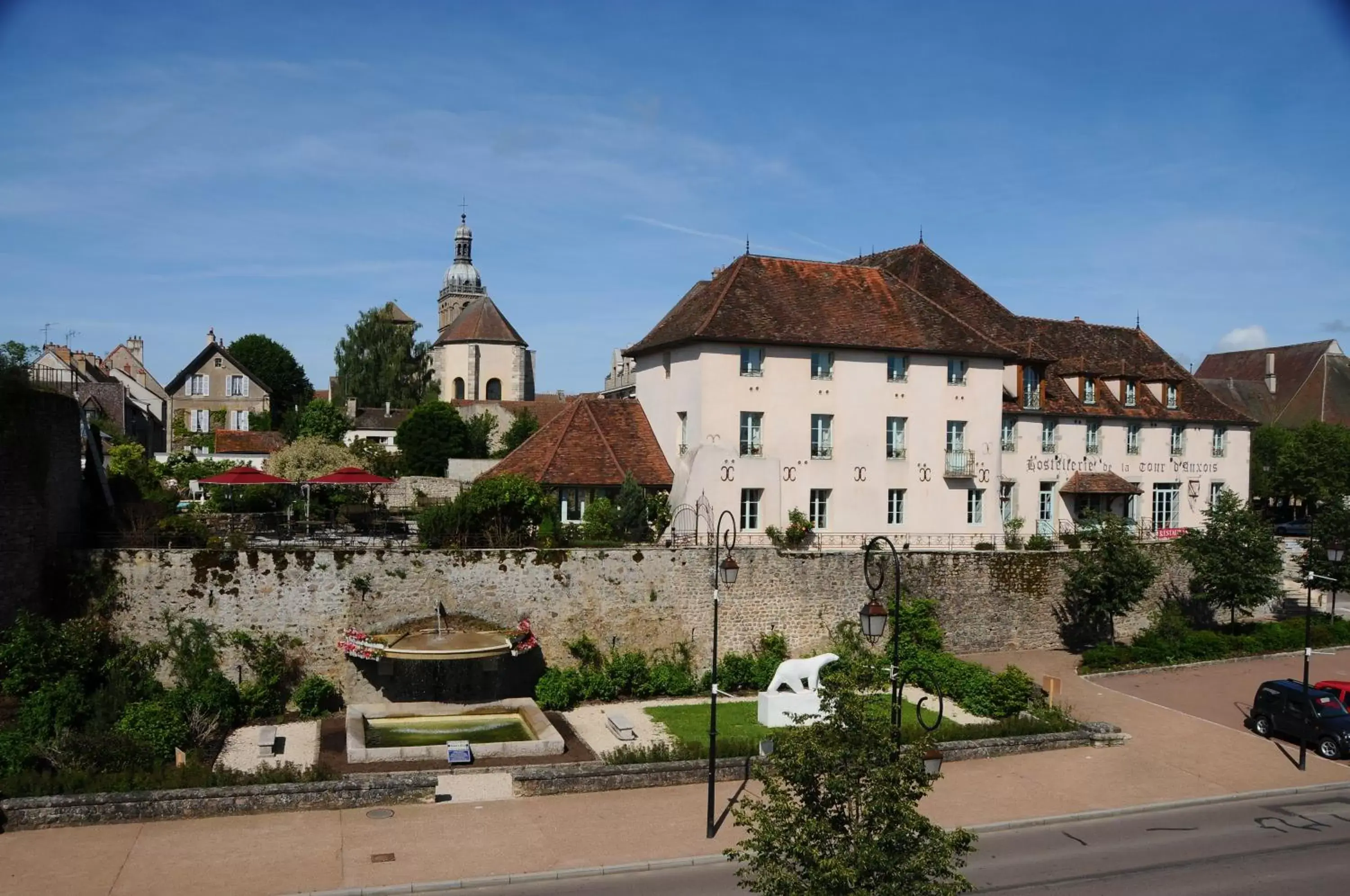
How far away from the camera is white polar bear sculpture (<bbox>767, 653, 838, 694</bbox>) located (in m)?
24.0

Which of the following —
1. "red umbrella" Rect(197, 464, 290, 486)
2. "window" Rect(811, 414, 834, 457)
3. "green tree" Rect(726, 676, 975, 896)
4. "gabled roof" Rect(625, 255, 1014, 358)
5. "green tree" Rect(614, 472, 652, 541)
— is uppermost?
"gabled roof" Rect(625, 255, 1014, 358)

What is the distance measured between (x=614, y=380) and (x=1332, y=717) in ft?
179

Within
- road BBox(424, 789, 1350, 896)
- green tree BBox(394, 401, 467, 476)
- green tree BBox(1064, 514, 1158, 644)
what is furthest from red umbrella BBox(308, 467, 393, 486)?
green tree BBox(394, 401, 467, 476)

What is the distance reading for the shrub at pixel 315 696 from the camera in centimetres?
2342

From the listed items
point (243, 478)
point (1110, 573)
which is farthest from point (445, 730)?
point (1110, 573)

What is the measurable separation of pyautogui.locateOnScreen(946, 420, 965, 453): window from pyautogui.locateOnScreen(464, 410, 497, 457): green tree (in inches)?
1063

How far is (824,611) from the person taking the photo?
28.3m

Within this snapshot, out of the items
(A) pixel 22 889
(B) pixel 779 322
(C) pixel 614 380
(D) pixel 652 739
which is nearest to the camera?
(A) pixel 22 889

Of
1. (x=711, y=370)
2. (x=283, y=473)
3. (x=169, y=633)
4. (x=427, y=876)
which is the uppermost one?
(x=711, y=370)

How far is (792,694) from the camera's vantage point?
2389cm

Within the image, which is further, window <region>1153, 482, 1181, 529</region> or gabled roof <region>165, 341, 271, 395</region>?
gabled roof <region>165, 341, 271, 395</region>

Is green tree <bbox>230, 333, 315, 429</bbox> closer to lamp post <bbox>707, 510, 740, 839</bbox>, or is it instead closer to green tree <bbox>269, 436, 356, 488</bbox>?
green tree <bbox>269, 436, 356, 488</bbox>

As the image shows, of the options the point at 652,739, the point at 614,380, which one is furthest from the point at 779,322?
the point at 614,380

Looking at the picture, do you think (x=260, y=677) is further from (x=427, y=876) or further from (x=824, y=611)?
(x=824, y=611)
